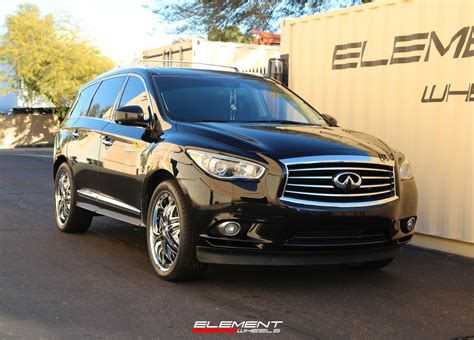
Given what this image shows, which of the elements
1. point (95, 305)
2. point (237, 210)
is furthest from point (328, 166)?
point (95, 305)

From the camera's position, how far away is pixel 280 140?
5547 mm

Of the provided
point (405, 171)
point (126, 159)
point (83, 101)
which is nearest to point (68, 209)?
point (83, 101)

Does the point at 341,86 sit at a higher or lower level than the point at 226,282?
higher

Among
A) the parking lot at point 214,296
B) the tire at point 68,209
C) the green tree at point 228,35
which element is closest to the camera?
the parking lot at point 214,296

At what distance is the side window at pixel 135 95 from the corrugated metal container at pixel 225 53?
6.54 m

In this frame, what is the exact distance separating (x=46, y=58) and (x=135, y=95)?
1533 inches

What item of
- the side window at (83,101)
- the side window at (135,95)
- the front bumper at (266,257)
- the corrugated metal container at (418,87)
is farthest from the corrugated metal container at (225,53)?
the front bumper at (266,257)

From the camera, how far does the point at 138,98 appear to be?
6.79 m

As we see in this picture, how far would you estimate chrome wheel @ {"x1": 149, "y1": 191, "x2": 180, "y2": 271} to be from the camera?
18.6 ft

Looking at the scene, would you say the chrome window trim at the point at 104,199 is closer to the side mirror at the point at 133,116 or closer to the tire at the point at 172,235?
the tire at the point at 172,235

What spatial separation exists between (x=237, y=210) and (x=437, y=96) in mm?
3539

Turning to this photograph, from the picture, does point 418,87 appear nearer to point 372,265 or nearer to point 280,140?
point 372,265

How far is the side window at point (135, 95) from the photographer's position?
6543 millimetres

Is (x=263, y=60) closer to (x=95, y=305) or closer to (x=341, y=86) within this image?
(x=341, y=86)
